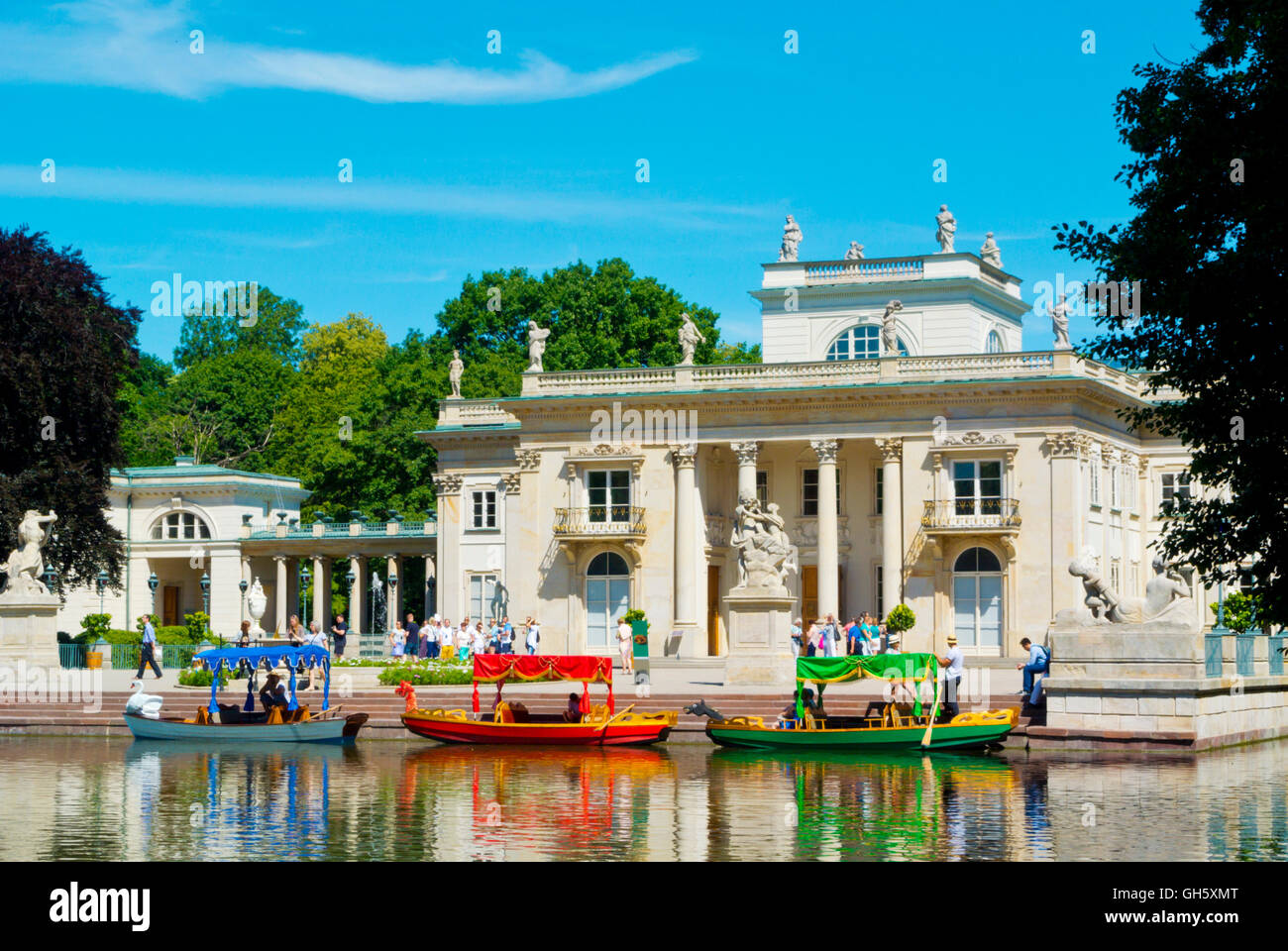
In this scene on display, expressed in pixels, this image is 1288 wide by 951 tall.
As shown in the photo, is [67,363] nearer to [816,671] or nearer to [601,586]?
[601,586]

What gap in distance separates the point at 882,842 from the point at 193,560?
6052 cm

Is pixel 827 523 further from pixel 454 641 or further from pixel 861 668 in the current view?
pixel 861 668

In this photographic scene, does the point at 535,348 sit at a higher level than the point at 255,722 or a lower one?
higher

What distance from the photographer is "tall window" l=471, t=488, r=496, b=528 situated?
6506cm

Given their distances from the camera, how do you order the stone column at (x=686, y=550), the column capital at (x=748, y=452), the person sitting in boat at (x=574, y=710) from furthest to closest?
the column capital at (x=748, y=452), the stone column at (x=686, y=550), the person sitting in boat at (x=574, y=710)

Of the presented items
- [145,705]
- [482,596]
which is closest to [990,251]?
[482,596]

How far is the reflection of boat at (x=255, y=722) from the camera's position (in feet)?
118

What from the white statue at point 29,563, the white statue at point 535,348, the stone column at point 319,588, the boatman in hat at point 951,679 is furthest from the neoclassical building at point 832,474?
the white statue at point 29,563

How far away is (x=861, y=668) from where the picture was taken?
114 feet

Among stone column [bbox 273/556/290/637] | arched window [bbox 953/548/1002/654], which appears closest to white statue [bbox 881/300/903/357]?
arched window [bbox 953/548/1002/654]

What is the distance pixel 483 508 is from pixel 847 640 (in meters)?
20.0

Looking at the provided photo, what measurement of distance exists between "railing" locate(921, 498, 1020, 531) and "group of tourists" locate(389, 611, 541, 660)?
13.3 m

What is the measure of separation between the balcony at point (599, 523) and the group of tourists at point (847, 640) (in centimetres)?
835

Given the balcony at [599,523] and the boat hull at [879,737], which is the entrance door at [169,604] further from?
the boat hull at [879,737]
